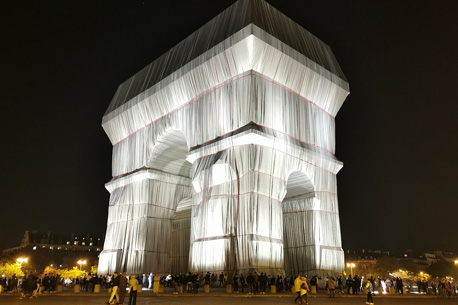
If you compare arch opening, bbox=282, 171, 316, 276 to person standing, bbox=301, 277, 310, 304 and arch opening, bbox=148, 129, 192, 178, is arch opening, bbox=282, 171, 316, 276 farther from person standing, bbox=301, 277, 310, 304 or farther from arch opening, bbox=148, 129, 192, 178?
person standing, bbox=301, 277, 310, 304

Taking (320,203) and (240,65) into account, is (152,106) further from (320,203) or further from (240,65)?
(320,203)

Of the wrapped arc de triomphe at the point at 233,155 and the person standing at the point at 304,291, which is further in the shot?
the wrapped arc de triomphe at the point at 233,155

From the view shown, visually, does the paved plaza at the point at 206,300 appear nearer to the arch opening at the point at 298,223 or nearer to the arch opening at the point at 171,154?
the arch opening at the point at 298,223

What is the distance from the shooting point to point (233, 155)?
93.1 feet

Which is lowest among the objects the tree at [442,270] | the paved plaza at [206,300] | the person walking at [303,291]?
the paved plaza at [206,300]

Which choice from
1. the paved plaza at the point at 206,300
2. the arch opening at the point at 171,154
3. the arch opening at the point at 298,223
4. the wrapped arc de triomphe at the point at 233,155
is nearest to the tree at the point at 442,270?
the arch opening at the point at 298,223

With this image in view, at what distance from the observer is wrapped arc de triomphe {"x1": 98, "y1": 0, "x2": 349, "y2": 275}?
27547mm

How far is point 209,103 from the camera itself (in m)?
31.6

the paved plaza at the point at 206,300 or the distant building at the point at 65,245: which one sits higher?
the distant building at the point at 65,245

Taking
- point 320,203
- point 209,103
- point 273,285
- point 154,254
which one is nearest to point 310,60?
point 209,103

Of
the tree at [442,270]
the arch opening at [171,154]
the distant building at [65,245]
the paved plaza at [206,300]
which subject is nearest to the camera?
the paved plaza at [206,300]

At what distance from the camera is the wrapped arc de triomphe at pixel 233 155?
27.5m

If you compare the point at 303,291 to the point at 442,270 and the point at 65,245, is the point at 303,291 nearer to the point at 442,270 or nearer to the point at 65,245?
the point at 442,270

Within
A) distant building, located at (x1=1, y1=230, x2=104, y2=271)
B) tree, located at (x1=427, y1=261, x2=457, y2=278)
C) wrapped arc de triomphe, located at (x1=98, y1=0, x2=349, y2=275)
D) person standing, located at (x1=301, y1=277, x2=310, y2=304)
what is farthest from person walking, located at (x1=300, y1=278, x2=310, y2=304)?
distant building, located at (x1=1, y1=230, x2=104, y2=271)
